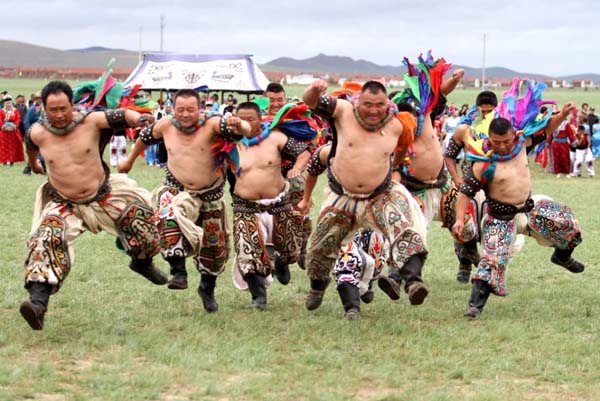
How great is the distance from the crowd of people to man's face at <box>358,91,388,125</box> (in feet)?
0.03

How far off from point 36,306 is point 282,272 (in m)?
3.07

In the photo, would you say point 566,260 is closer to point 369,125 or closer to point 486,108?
point 486,108

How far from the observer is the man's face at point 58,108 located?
702cm

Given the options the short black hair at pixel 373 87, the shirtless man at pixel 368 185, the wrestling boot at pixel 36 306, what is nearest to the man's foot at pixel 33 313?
the wrestling boot at pixel 36 306

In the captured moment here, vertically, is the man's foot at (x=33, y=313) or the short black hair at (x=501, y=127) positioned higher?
the short black hair at (x=501, y=127)

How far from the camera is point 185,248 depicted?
7.70 m

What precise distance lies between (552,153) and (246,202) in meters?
16.5

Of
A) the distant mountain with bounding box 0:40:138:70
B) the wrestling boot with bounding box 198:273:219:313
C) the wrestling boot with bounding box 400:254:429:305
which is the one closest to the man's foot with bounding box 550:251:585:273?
the wrestling boot with bounding box 400:254:429:305

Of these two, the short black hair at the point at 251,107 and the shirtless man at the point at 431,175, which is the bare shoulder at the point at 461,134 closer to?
the shirtless man at the point at 431,175

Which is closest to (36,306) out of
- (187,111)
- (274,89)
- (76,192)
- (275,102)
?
(76,192)

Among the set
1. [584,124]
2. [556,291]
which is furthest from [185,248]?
[584,124]

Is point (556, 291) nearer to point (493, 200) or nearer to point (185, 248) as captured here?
point (493, 200)

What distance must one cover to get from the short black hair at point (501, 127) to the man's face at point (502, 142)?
0.02 m

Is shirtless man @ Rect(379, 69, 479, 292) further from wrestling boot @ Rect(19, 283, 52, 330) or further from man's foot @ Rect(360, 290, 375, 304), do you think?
wrestling boot @ Rect(19, 283, 52, 330)
